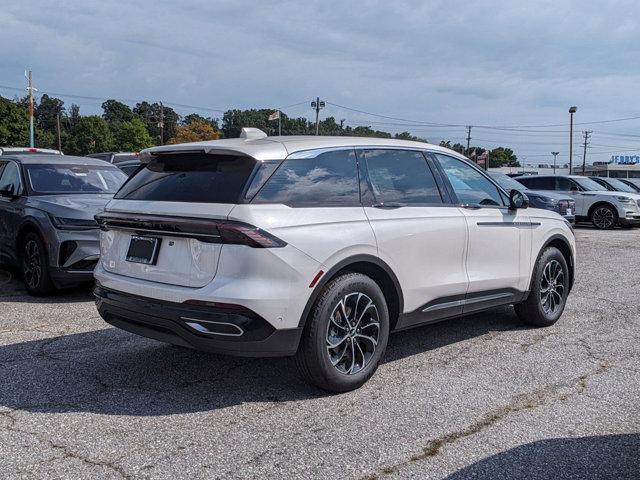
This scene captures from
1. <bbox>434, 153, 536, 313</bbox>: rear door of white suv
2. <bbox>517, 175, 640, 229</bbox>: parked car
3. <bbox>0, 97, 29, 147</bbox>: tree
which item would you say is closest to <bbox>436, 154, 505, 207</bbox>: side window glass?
<bbox>434, 153, 536, 313</bbox>: rear door of white suv

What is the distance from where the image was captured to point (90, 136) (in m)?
96.4

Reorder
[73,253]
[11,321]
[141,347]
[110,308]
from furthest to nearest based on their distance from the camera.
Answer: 1. [73,253]
2. [11,321]
3. [141,347]
4. [110,308]

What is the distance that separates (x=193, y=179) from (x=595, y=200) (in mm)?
18549

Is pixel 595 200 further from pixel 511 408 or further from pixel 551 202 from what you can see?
pixel 511 408

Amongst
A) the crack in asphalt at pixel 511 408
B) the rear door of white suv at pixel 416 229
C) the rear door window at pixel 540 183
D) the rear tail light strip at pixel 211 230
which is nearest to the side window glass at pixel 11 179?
the rear tail light strip at pixel 211 230

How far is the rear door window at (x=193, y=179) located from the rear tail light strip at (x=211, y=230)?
0.18 metres

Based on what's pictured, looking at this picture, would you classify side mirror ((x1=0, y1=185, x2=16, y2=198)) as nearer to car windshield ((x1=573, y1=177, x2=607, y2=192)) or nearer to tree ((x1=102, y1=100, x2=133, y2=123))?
car windshield ((x1=573, y1=177, x2=607, y2=192))

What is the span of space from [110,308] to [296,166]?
1.62m

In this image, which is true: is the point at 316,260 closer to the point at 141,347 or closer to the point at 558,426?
the point at 558,426

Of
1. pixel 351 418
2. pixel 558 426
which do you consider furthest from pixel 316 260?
pixel 558 426

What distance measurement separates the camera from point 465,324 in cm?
655

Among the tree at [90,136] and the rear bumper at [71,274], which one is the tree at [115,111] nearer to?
the tree at [90,136]

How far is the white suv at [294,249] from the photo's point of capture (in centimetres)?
396

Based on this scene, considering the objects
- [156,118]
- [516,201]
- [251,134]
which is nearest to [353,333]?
[251,134]
